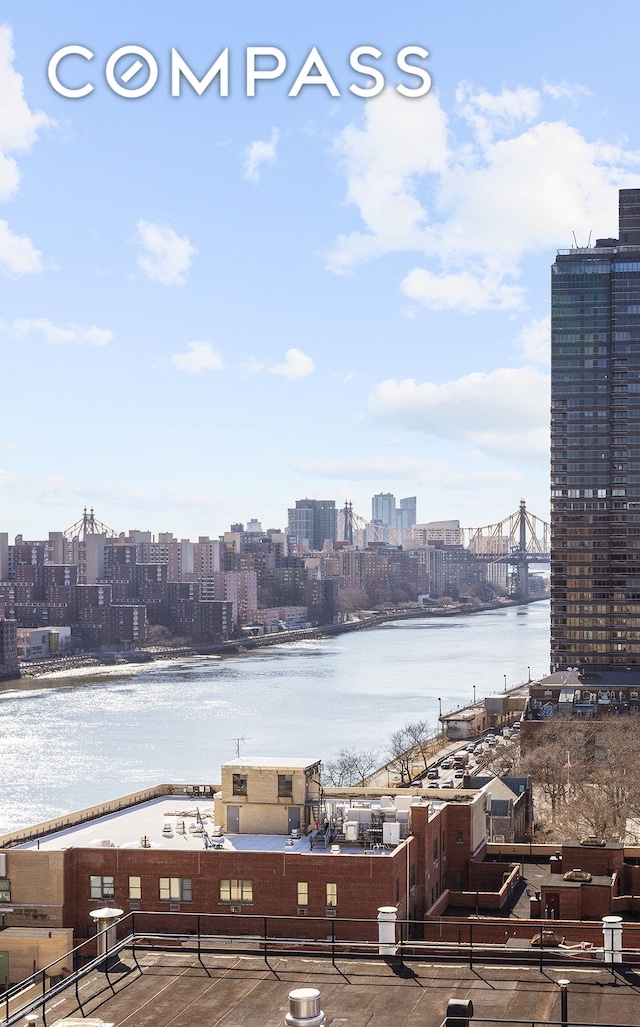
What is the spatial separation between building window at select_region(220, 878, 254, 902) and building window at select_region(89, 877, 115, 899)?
2.14 ft

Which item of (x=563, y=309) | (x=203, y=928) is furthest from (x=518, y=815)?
(x=563, y=309)

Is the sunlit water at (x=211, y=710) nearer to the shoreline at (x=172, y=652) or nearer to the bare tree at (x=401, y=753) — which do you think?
the bare tree at (x=401, y=753)

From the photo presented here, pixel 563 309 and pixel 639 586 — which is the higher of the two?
pixel 563 309

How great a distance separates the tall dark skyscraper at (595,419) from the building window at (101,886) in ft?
79.6

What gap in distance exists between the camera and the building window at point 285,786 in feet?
27.9

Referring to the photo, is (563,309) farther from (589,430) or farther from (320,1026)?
(320,1026)

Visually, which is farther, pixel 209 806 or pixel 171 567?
pixel 171 567

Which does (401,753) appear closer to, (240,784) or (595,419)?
(595,419)

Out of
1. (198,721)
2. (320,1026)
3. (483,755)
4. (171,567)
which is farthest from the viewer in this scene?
(171,567)

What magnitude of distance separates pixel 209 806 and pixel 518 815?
613 cm

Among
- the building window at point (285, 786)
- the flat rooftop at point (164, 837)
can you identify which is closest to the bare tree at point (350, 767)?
the flat rooftop at point (164, 837)

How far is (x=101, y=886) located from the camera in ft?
25.0

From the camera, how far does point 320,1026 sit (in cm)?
323

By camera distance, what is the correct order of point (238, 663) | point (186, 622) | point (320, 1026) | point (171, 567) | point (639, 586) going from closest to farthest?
point (320, 1026) → point (639, 586) → point (238, 663) → point (186, 622) → point (171, 567)
